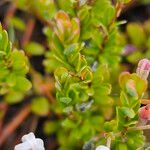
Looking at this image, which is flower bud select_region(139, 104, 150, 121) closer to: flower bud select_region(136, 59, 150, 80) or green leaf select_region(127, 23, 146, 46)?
flower bud select_region(136, 59, 150, 80)

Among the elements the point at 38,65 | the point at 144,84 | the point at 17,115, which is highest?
the point at 144,84

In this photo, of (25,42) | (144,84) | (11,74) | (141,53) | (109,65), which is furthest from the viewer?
(25,42)

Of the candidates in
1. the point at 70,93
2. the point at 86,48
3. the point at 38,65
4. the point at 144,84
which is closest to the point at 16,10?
the point at 38,65

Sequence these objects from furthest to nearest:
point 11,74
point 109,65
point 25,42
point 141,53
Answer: point 25,42
point 141,53
point 109,65
point 11,74

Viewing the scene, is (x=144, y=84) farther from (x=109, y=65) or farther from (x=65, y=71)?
(x=109, y=65)

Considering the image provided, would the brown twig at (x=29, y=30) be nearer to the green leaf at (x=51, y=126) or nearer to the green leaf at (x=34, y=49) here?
the green leaf at (x=34, y=49)

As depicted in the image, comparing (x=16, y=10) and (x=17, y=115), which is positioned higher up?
(x=16, y=10)

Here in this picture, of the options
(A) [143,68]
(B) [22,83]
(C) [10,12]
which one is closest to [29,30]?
(C) [10,12]

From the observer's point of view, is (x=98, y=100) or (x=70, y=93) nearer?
(x=70, y=93)
